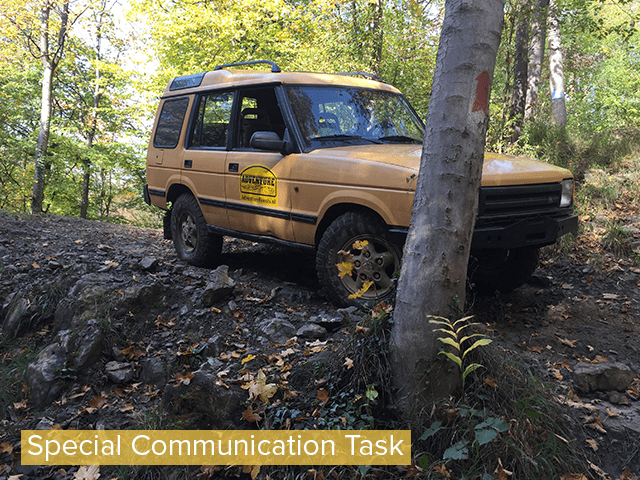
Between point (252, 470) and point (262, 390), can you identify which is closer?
point (252, 470)

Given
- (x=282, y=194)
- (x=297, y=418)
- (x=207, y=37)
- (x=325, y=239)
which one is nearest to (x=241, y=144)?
(x=282, y=194)

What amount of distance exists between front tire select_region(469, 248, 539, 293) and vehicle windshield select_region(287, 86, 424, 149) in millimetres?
1437

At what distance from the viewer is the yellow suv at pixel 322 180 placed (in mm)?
3996

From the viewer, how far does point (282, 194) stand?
4.91 meters

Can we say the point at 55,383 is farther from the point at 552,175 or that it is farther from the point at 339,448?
the point at 552,175

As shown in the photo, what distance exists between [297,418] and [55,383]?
2.22m

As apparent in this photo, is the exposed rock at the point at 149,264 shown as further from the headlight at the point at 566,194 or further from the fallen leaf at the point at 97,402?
the headlight at the point at 566,194

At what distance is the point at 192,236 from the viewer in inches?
251

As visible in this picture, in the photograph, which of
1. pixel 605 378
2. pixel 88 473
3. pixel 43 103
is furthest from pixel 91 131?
pixel 605 378

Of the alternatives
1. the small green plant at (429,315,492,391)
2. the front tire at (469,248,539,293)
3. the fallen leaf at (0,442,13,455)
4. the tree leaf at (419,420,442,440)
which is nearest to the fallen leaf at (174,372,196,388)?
the fallen leaf at (0,442,13,455)

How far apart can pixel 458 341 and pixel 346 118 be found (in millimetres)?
2816

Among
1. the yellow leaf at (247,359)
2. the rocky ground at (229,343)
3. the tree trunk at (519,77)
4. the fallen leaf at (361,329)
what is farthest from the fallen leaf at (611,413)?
the tree trunk at (519,77)

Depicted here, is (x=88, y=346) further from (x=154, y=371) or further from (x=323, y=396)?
(x=323, y=396)

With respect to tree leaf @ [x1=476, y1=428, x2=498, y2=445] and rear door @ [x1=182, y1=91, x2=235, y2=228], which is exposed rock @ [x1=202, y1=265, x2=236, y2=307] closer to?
rear door @ [x1=182, y1=91, x2=235, y2=228]
